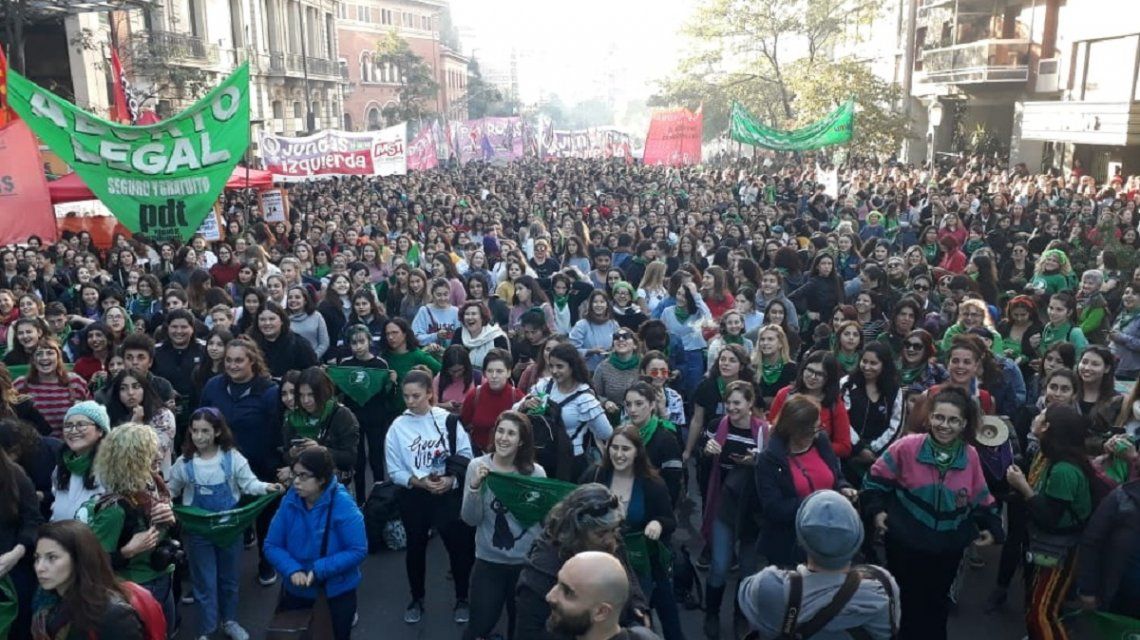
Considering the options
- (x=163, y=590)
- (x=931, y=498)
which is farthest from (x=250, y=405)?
(x=931, y=498)

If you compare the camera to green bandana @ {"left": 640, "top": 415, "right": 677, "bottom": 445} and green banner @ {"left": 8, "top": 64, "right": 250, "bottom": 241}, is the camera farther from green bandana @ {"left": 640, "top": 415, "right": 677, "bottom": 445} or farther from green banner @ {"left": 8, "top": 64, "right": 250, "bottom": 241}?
green banner @ {"left": 8, "top": 64, "right": 250, "bottom": 241}

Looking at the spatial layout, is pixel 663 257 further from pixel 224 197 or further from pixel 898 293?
pixel 224 197

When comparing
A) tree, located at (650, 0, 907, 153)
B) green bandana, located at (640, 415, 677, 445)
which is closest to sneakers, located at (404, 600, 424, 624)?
green bandana, located at (640, 415, 677, 445)

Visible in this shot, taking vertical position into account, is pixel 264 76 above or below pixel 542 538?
above

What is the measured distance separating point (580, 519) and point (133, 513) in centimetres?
210

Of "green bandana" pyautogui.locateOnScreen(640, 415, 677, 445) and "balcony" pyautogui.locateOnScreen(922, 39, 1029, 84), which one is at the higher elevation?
"balcony" pyautogui.locateOnScreen(922, 39, 1029, 84)

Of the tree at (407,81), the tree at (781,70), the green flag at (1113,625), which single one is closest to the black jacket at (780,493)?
the green flag at (1113,625)

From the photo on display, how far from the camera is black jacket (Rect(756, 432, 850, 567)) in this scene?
4188mm

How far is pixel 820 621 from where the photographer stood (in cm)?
270

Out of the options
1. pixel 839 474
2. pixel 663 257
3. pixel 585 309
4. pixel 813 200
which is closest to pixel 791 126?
pixel 813 200

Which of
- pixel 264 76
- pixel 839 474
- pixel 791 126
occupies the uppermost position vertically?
pixel 264 76

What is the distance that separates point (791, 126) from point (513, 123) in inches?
399

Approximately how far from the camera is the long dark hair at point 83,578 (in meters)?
3.08

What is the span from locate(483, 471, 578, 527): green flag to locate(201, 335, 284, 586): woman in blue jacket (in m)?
1.95
